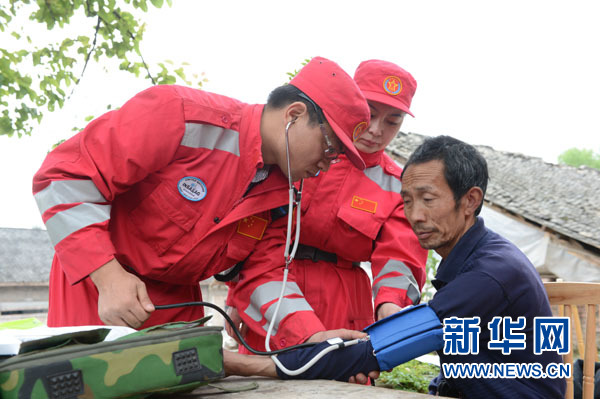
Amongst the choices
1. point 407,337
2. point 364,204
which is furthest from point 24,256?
point 407,337

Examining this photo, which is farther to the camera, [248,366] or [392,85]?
[392,85]

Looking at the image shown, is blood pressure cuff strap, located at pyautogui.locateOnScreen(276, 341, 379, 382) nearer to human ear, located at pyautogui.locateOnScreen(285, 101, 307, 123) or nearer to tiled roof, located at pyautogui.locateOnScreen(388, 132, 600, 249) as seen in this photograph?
A: human ear, located at pyautogui.locateOnScreen(285, 101, 307, 123)

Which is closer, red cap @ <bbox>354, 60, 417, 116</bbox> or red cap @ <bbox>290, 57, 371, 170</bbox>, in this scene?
red cap @ <bbox>290, 57, 371, 170</bbox>

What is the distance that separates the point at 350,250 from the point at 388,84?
0.79 metres

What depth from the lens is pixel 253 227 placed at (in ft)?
7.13

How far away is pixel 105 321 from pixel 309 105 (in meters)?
1.01

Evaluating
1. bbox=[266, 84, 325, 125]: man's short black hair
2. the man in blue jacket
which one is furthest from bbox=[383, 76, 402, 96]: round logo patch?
bbox=[266, 84, 325, 125]: man's short black hair

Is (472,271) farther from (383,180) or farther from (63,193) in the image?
(63,193)

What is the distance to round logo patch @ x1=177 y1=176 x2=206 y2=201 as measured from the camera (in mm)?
1873

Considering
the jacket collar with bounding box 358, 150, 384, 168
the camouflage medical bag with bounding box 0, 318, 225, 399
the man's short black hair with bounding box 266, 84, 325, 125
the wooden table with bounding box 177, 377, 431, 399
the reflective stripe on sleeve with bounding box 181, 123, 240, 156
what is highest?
the man's short black hair with bounding box 266, 84, 325, 125

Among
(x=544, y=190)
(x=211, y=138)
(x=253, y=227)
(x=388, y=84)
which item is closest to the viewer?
(x=211, y=138)

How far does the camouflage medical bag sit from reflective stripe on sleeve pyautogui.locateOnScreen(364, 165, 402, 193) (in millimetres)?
1365

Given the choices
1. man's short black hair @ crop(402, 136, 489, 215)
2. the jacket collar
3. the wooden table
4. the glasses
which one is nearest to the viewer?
the wooden table

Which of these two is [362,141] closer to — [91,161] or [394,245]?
[394,245]
